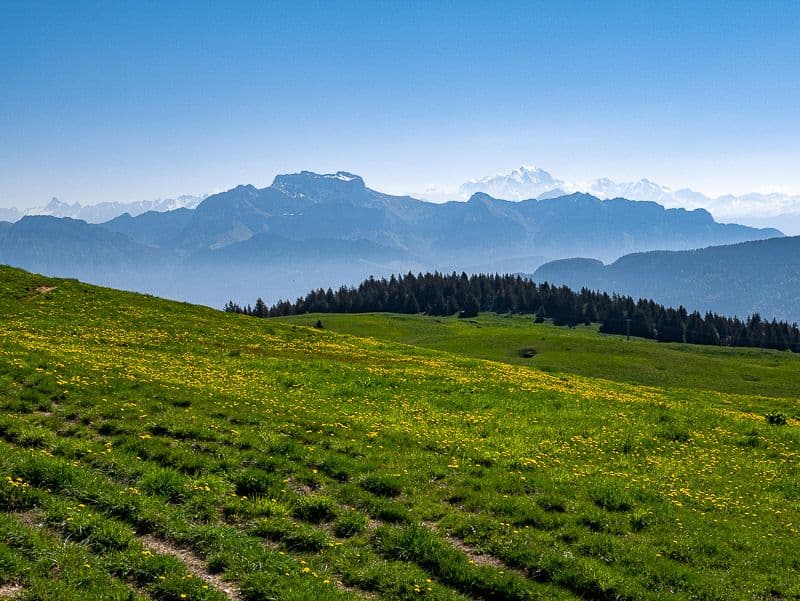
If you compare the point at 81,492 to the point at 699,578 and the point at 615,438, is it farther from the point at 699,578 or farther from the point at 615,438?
the point at 615,438

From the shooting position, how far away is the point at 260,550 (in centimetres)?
1209

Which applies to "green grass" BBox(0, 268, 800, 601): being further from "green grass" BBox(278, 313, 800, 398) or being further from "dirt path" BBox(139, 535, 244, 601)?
"green grass" BBox(278, 313, 800, 398)

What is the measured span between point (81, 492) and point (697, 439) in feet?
75.3

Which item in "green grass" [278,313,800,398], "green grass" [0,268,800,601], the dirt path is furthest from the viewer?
"green grass" [278,313,800,398]

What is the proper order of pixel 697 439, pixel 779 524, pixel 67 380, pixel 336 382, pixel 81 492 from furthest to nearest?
pixel 336 382, pixel 697 439, pixel 67 380, pixel 779 524, pixel 81 492

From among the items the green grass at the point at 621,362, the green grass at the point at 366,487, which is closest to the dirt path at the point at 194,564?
the green grass at the point at 366,487

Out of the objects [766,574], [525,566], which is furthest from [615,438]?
[525,566]

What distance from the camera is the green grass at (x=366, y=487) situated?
1156cm

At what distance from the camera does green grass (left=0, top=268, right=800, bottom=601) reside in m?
11.6

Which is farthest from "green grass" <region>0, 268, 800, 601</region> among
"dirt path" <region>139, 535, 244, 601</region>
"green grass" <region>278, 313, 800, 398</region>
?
"green grass" <region>278, 313, 800, 398</region>

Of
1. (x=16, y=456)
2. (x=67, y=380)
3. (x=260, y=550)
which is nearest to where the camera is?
(x=260, y=550)

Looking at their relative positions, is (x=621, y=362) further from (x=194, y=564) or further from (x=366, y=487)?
(x=194, y=564)

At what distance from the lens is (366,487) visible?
16.0 meters

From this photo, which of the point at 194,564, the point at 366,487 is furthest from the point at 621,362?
the point at 194,564
